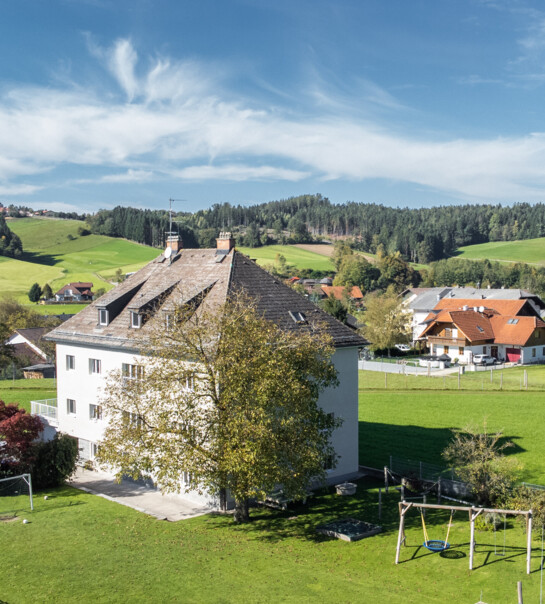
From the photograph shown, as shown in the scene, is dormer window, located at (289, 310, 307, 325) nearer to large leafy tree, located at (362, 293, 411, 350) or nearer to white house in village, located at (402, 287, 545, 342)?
large leafy tree, located at (362, 293, 411, 350)

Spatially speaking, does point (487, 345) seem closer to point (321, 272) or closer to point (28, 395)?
point (28, 395)

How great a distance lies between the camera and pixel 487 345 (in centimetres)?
7462

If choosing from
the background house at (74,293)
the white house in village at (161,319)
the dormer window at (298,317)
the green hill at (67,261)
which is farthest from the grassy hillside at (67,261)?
the dormer window at (298,317)

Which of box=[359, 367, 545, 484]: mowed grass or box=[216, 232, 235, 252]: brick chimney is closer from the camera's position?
box=[216, 232, 235, 252]: brick chimney

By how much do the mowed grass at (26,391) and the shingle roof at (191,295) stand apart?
55.0ft

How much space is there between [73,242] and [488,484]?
18480 centimetres

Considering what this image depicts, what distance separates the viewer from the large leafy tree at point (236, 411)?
22.1 meters

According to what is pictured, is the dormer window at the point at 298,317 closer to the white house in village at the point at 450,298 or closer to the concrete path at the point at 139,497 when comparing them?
the concrete path at the point at 139,497

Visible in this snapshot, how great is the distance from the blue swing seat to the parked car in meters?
51.9

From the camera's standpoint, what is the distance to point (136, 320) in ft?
103

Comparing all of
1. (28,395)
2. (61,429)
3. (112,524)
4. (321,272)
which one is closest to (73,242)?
(321,272)

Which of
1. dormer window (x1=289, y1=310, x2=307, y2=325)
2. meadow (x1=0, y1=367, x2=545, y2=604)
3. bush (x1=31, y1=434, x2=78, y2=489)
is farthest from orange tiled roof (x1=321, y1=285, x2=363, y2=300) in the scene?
bush (x1=31, y1=434, x2=78, y2=489)

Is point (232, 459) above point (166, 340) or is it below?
below

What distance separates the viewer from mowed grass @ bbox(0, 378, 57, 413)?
50.5 meters
